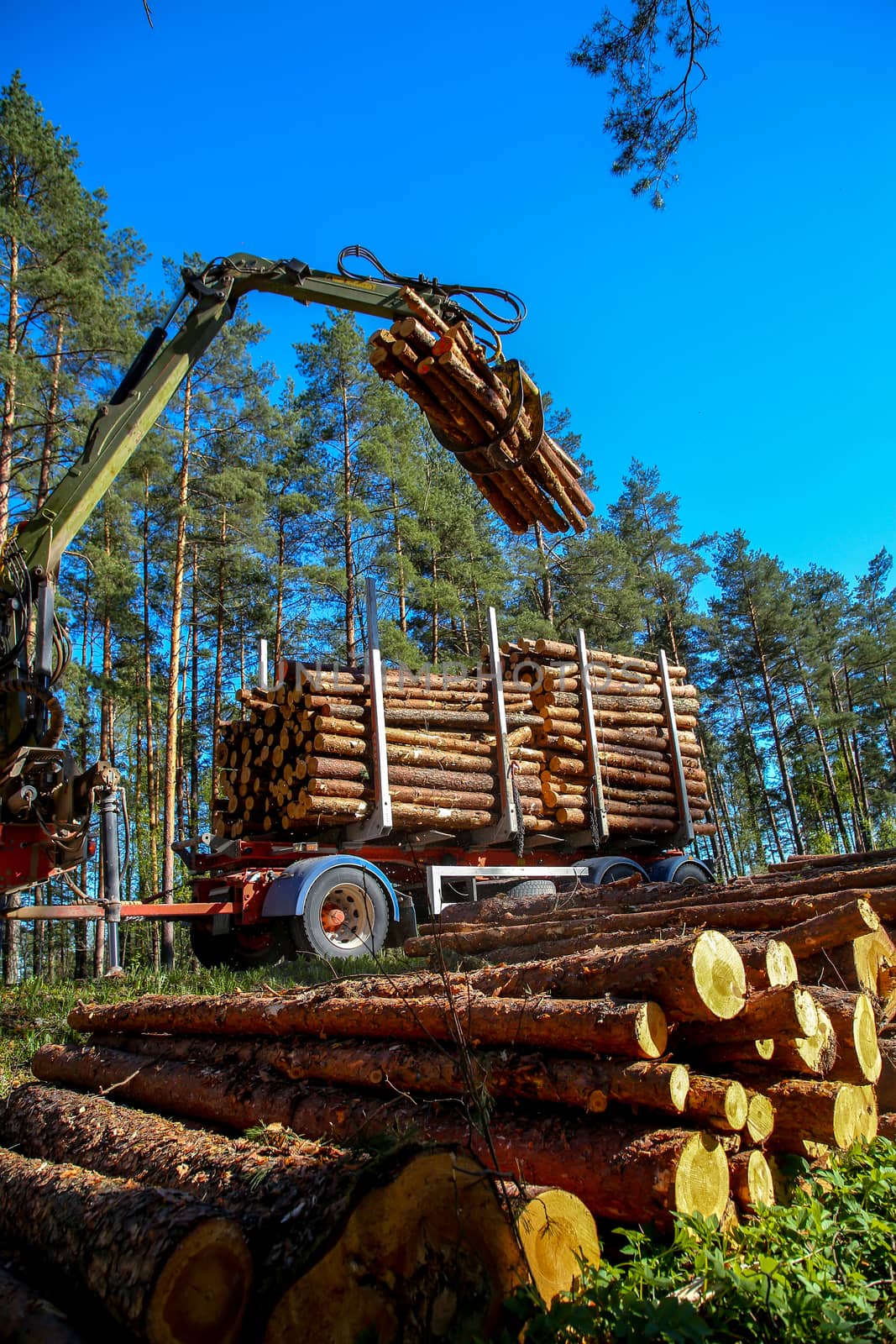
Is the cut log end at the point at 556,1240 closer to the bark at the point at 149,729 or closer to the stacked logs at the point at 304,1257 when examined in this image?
the stacked logs at the point at 304,1257

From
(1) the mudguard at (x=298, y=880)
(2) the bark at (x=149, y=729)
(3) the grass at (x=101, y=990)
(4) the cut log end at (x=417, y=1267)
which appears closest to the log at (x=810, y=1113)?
(4) the cut log end at (x=417, y=1267)

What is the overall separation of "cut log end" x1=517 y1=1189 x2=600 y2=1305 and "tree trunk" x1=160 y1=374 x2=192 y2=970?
42.3ft

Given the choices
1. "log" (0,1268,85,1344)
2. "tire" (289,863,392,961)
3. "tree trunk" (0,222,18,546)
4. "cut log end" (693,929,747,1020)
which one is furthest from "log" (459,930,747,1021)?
"tree trunk" (0,222,18,546)

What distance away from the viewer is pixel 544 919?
6.53 meters

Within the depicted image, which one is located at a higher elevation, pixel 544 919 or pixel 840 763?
pixel 840 763

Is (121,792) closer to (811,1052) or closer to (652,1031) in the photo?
(652,1031)

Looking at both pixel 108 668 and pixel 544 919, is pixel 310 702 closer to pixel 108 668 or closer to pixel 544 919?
pixel 544 919

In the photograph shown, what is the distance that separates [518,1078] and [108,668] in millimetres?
20947

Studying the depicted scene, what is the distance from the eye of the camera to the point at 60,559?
23.0ft

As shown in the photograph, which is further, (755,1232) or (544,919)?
(544,919)

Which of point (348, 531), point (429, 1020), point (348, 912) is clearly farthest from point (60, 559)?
point (348, 531)

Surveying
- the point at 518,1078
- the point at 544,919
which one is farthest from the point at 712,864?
the point at 518,1078

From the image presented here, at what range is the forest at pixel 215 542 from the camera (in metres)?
16.2

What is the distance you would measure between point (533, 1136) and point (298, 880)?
205 inches
